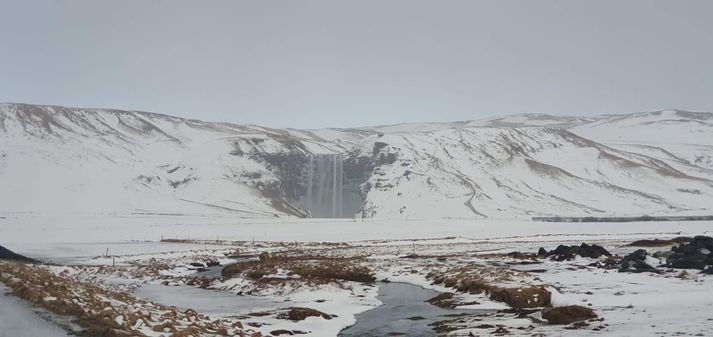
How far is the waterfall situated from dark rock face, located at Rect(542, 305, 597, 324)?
13143cm

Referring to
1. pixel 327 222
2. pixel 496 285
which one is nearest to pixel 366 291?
pixel 496 285

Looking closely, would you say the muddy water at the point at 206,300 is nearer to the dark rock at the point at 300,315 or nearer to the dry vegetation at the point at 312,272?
the dark rock at the point at 300,315

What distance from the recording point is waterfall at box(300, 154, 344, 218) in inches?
6063

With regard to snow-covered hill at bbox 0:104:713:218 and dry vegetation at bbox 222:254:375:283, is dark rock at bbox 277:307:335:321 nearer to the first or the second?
dry vegetation at bbox 222:254:375:283

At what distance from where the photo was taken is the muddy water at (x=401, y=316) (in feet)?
52.8

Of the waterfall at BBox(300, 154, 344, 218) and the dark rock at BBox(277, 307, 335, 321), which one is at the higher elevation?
the waterfall at BBox(300, 154, 344, 218)

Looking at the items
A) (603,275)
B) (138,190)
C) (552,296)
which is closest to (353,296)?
(552,296)

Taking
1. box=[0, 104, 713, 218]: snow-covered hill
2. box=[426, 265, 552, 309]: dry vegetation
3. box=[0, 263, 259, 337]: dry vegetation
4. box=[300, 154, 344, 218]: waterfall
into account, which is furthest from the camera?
box=[300, 154, 344, 218]: waterfall

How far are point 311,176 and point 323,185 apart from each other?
737 centimetres

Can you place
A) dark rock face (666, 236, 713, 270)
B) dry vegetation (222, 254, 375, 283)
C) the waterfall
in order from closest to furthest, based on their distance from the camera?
1. dark rock face (666, 236, 713, 270)
2. dry vegetation (222, 254, 375, 283)
3. the waterfall

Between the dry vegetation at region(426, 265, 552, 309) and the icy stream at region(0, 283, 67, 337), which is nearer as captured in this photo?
the icy stream at region(0, 283, 67, 337)

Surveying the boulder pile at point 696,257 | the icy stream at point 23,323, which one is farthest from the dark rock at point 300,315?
the boulder pile at point 696,257

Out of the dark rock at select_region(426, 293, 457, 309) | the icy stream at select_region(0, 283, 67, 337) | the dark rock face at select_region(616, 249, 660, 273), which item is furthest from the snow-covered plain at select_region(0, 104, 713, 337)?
the dark rock face at select_region(616, 249, 660, 273)

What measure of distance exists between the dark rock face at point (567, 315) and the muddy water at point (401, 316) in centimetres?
315
